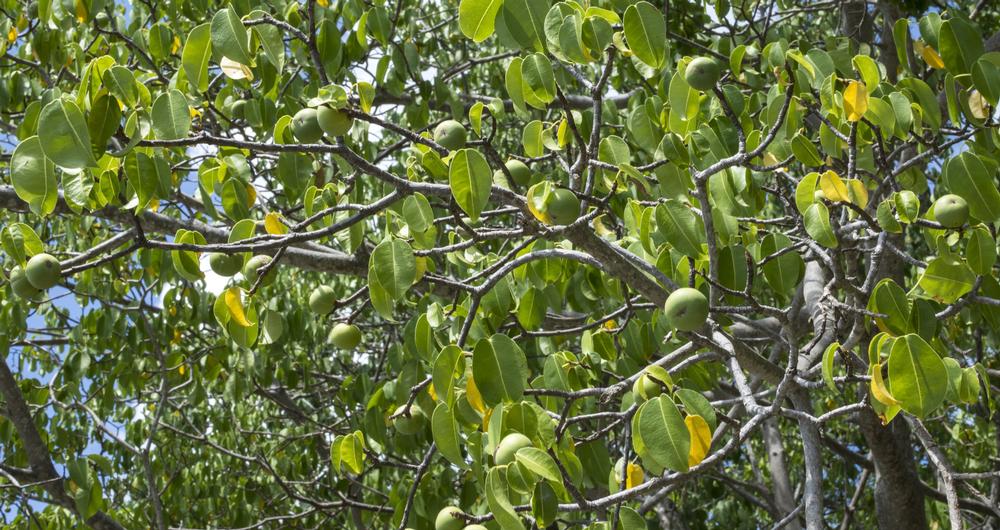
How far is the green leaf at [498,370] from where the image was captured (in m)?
1.51

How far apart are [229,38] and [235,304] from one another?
0.54 meters

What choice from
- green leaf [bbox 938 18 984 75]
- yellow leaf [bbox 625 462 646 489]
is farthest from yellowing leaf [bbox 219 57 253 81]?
green leaf [bbox 938 18 984 75]

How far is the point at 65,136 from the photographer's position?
1452 millimetres

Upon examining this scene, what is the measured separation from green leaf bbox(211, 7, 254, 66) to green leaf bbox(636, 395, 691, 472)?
0.91m

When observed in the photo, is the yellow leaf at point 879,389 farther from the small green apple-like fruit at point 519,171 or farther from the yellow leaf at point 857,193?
the small green apple-like fruit at point 519,171

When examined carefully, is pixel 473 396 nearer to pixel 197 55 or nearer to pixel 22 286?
pixel 197 55

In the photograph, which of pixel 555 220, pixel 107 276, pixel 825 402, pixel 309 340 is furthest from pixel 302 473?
pixel 555 220

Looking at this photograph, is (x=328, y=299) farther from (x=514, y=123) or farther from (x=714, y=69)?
(x=514, y=123)

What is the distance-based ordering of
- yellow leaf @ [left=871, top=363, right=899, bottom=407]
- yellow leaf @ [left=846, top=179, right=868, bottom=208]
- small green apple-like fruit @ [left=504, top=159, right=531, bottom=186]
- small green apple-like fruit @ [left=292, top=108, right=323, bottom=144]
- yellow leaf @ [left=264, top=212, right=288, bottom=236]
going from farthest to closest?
small green apple-like fruit @ [left=504, top=159, right=531, bottom=186], yellow leaf @ [left=264, top=212, right=288, bottom=236], yellow leaf @ [left=846, top=179, right=868, bottom=208], small green apple-like fruit @ [left=292, top=108, right=323, bottom=144], yellow leaf @ [left=871, top=363, right=899, bottom=407]

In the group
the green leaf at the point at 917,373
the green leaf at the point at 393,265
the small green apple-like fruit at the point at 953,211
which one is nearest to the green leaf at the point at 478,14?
the green leaf at the point at 393,265

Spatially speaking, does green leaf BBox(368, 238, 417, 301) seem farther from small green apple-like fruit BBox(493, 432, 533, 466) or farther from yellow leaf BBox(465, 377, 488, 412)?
small green apple-like fruit BBox(493, 432, 533, 466)

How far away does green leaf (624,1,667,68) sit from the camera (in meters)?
1.67

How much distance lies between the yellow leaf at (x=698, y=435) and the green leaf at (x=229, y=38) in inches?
37.8

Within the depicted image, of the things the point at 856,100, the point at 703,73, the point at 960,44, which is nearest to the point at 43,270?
the point at 703,73
